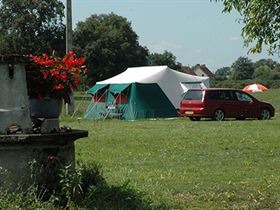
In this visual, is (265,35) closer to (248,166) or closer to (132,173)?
(248,166)

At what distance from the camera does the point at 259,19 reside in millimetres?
9773

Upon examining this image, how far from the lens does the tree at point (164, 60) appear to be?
10281 centimetres

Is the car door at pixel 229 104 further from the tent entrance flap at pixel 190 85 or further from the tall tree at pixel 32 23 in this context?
the tall tree at pixel 32 23

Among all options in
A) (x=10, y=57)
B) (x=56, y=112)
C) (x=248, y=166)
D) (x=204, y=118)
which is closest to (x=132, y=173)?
(x=248, y=166)

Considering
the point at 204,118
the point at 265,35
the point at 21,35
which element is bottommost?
the point at 204,118

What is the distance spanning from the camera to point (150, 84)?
1197 inches

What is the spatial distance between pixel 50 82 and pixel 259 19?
434cm

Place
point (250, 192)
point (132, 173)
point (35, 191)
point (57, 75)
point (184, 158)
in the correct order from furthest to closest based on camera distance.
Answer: point (184, 158)
point (132, 173)
point (250, 192)
point (57, 75)
point (35, 191)

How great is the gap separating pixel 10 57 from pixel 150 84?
24148mm

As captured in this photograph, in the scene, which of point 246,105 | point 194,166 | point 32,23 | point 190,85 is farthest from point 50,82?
point 32,23

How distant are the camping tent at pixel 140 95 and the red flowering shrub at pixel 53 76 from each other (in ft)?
73.6

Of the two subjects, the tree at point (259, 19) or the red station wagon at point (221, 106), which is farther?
the red station wagon at point (221, 106)

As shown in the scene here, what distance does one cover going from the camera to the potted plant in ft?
21.9

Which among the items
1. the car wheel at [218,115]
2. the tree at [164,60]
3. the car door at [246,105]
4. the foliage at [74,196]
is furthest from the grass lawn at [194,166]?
the tree at [164,60]
